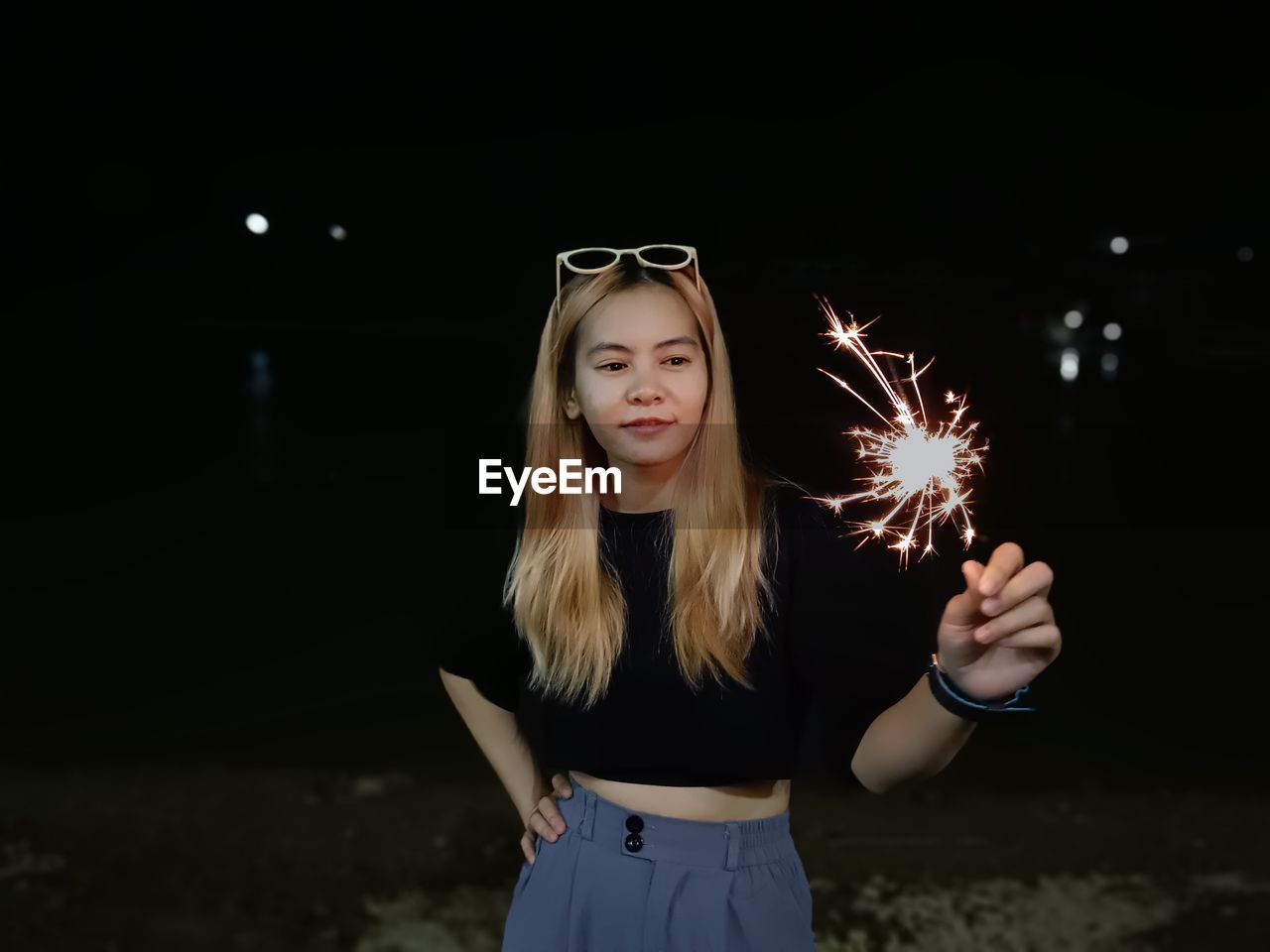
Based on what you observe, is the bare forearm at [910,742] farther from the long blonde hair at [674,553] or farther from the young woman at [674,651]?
the long blonde hair at [674,553]

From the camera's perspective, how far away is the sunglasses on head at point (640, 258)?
4.51ft

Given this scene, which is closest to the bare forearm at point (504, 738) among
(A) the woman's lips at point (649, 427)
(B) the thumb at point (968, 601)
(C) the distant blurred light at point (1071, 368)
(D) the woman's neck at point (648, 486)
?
(D) the woman's neck at point (648, 486)

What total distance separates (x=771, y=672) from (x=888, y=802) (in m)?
2.27

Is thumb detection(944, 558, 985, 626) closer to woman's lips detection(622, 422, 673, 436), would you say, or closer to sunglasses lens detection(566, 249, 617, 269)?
→ woman's lips detection(622, 422, 673, 436)

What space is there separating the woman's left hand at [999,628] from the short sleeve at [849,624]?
6.7 inches

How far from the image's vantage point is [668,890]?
127 centimetres

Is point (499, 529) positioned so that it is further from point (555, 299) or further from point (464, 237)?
point (464, 237)

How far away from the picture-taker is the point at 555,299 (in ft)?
4.69

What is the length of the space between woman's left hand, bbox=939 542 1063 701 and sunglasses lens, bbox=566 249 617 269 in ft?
2.29

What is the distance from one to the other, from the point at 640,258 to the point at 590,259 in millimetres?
100

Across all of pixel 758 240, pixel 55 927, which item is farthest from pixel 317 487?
pixel 55 927

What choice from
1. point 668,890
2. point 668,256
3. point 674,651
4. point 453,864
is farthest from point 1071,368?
point 668,890

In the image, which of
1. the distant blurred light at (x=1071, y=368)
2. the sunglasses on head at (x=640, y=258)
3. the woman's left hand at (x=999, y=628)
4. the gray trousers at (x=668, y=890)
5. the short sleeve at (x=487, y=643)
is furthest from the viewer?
the distant blurred light at (x=1071, y=368)

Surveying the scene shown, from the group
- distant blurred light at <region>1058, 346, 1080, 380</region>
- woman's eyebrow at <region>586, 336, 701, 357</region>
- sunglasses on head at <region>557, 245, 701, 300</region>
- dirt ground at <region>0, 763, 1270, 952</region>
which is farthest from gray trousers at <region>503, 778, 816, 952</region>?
distant blurred light at <region>1058, 346, 1080, 380</region>
